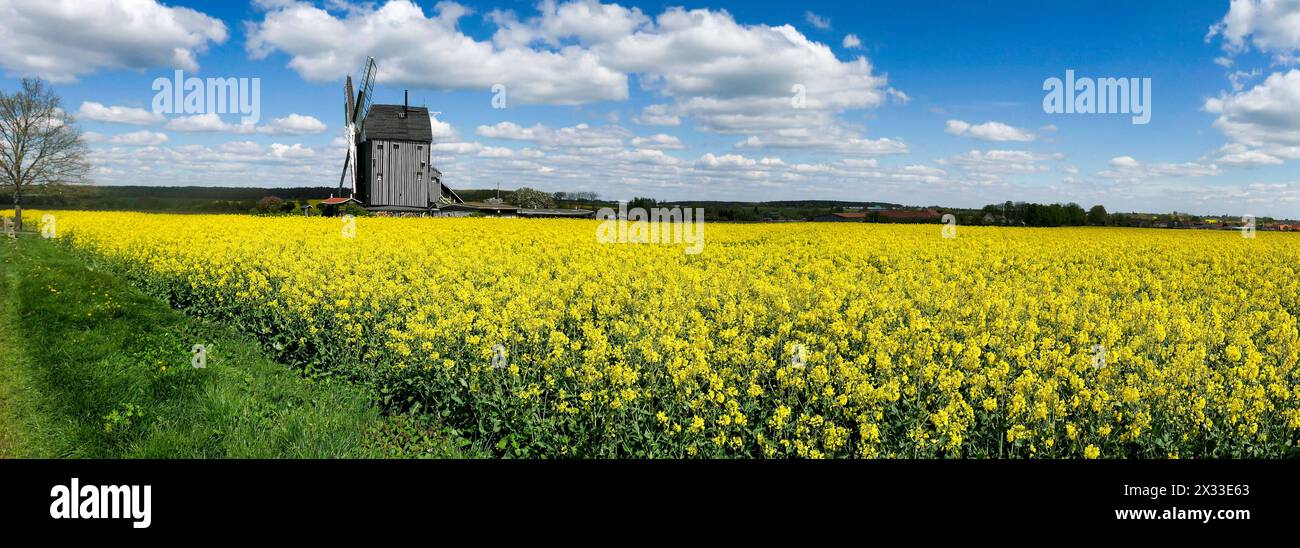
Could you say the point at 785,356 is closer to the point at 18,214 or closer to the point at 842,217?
the point at 842,217

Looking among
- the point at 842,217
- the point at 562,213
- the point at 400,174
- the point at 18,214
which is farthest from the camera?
the point at 562,213

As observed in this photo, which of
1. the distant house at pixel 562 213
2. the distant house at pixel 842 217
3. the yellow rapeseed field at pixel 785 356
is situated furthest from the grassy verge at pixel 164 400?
the distant house at pixel 562 213

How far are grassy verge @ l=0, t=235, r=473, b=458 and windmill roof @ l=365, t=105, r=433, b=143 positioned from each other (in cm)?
4355

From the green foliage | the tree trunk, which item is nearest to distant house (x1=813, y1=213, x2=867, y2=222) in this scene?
the green foliage

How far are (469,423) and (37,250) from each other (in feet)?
92.3

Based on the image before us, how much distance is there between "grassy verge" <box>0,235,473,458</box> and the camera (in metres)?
6.73

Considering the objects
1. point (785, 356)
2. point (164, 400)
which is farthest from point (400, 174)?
point (785, 356)

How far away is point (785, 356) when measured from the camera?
7.15 m

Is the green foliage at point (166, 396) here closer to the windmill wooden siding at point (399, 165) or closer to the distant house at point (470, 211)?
the windmill wooden siding at point (399, 165)

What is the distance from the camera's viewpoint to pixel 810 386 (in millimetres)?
Result: 6445

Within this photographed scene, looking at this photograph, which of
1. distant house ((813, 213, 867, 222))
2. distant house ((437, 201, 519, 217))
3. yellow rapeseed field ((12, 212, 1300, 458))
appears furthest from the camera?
distant house ((437, 201, 519, 217))

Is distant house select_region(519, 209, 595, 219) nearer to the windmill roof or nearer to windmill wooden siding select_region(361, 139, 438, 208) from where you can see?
windmill wooden siding select_region(361, 139, 438, 208)

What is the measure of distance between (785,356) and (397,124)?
5247cm
